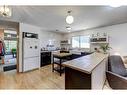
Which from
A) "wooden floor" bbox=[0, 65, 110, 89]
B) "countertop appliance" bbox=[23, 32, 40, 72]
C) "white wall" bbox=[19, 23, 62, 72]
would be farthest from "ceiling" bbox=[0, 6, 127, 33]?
"wooden floor" bbox=[0, 65, 110, 89]

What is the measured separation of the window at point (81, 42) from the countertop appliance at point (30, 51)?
320 cm

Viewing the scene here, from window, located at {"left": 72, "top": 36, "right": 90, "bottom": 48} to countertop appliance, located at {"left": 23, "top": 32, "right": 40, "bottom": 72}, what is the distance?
320 cm

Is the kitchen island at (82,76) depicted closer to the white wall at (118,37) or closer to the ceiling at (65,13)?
the ceiling at (65,13)

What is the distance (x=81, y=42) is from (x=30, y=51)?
147 inches

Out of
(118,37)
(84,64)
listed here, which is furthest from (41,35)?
(84,64)

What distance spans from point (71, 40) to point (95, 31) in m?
2.26

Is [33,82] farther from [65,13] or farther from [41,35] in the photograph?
[41,35]

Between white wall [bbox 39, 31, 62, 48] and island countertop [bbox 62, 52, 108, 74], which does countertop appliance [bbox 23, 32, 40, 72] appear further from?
island countertop [bbox 62, 52, 108, 74]

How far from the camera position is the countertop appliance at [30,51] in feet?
15.1

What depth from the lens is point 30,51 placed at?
487cm
